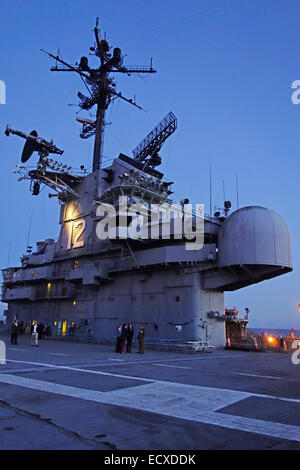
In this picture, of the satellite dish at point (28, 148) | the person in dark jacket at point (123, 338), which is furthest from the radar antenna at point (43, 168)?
the person in dark jacket at point (123, 338)

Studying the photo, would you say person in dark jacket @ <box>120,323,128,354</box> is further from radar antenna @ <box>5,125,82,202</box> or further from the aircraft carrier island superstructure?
radar antenna @ <box>5,125,82,202</box>

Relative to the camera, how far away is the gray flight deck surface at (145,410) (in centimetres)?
435

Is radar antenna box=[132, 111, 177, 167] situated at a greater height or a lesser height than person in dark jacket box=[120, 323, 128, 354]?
greater

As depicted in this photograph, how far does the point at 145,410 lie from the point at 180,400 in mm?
1083

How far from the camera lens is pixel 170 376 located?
997cm

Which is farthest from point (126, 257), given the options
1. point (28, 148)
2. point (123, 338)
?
point (28, 148)

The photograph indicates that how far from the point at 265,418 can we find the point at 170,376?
4.67 meters

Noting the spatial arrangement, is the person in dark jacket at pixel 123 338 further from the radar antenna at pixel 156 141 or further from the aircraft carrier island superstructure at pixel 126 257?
the radar antenna at pixel 156 141

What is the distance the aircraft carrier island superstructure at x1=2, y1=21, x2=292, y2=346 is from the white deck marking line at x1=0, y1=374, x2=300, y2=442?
1233cm

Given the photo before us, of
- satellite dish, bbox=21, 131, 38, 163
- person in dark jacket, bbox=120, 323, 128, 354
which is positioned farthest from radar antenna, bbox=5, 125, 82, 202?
person in dark jacket, bbox=120, 323, 128, 354

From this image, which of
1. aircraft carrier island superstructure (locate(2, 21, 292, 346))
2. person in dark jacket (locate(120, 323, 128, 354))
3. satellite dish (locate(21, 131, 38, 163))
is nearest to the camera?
person in dark jacket (locate(120, 323, 128, 354))

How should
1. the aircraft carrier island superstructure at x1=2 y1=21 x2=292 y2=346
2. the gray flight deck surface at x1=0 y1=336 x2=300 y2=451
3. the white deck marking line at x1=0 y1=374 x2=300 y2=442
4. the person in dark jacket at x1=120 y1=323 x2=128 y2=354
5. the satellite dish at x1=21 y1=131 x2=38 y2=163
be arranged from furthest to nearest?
the satellite dish at x1=21 y1=131 x2=38 y2=163 < the aircraft carrier island superstructure at x1=2 y1=21 x2=292 y2=346 < the person in dark jacket at x1=120 y1=323 x2=128 y2=354 < the white deck marking line at x1=0 y1=374 x2=300 y2=442 < the gray flight deck surface at x1=0 y1=336 x2=300 y2=451

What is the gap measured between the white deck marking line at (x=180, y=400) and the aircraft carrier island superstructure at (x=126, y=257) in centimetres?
1233

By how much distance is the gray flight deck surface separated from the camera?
4.35 meters
